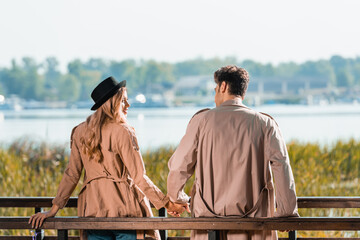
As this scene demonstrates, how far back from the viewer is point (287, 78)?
38125 millimetres

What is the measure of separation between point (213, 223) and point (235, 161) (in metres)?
0.28

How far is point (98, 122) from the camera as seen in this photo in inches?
124

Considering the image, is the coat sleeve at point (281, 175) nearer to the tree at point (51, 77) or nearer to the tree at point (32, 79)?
the tree at point (51, 77)

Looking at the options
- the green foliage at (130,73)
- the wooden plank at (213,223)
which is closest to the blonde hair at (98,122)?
the wooden plank at (213,223)

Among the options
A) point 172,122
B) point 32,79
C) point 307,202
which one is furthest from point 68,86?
point 307,202

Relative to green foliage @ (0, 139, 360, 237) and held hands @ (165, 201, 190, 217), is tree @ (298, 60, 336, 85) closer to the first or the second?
green foliage @ (0, 139, 360, 237)

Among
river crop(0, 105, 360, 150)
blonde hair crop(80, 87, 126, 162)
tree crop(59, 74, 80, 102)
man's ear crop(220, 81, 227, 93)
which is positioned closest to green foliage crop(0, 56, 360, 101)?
tree crop(59, 74, 80, 102)

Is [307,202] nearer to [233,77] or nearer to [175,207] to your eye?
[175,207]

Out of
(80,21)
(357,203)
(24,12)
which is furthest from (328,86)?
(357,203)

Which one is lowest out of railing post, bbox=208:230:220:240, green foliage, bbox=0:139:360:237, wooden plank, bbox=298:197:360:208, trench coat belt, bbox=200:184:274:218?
green foliage, bbox=0:139:360:237

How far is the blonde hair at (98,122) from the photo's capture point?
3131 millimetres

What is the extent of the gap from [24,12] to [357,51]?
22227 millimetres

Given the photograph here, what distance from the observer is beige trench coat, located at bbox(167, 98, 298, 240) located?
284 cm

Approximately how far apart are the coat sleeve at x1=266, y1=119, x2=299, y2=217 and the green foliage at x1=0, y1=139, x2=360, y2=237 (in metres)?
3.64
